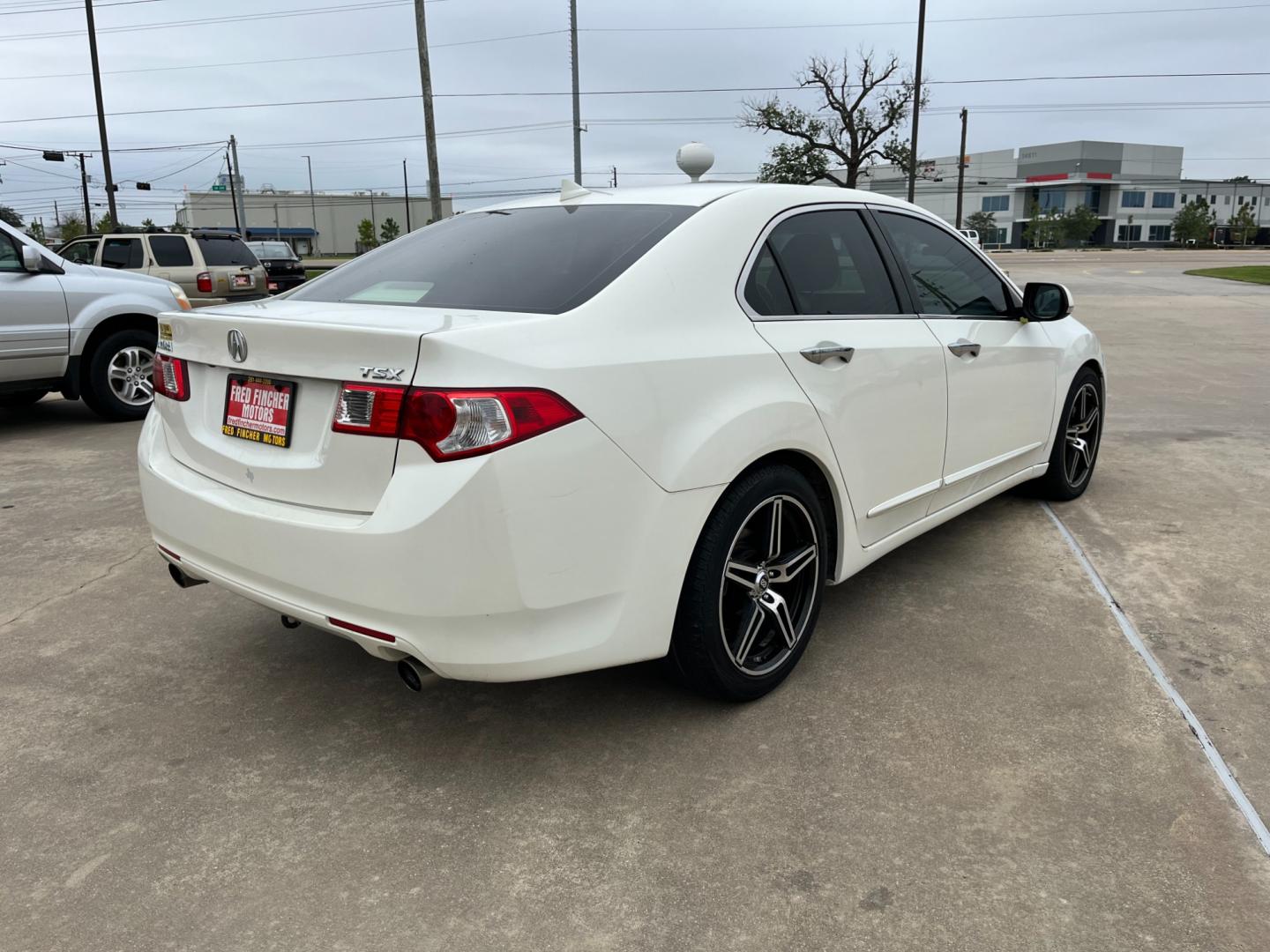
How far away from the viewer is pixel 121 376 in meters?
7.96

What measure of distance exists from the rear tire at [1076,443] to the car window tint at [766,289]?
2.41m

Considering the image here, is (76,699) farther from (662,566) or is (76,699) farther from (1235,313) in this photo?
(1235,313)

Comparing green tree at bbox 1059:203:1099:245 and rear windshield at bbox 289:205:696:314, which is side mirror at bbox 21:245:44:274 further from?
green tree at bbox 1059:203:1099:245

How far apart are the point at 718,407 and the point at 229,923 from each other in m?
1.71

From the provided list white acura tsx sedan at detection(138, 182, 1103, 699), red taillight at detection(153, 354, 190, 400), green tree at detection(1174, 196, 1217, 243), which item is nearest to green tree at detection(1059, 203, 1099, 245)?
green tree at detection(1174, 196, 1217, 243)

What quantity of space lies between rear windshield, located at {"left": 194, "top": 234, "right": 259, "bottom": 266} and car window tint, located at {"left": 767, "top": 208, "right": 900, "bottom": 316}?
12.6 meters

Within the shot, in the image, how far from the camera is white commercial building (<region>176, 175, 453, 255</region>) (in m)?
106

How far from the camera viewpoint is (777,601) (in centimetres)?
300

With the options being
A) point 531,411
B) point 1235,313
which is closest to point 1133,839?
point 531,411

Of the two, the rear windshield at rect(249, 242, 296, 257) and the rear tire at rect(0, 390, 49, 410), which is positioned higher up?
the rear windshield at rect(249, 242, 296, 257)

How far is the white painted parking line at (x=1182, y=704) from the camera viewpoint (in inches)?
94.0

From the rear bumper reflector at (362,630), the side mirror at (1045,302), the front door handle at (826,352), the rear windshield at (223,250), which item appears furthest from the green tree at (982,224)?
the rear bumper reflector at (362,630)

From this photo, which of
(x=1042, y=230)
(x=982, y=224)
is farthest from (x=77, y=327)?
(x=982, y=224)

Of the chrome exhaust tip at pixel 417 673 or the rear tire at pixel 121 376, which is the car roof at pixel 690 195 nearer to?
the chrome exhaust tip at pixel 417 673
